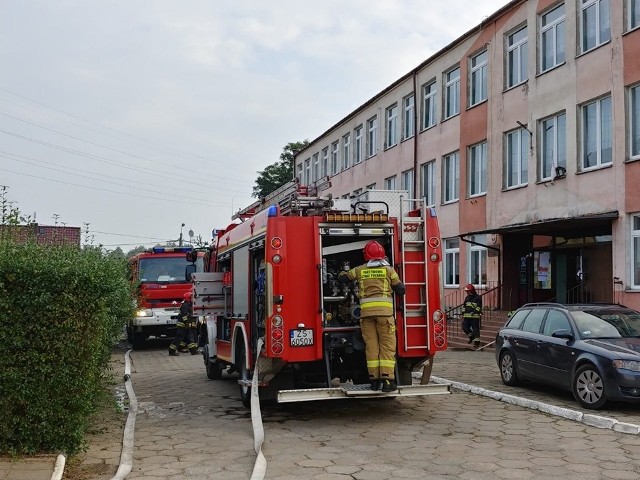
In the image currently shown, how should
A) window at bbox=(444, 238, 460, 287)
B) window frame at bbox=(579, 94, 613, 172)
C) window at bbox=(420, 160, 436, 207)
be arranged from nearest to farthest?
window frame at bbox=(579, 94, 613, 172)
window at bbox=(444, 238, 460, 287)
window at bbox=(420, 160, 436, 207)

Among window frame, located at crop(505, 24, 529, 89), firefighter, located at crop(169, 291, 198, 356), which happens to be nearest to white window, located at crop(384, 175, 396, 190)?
window frame, located at crop(505, 24, 529, 89)

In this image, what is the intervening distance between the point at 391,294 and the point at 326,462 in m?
2.62

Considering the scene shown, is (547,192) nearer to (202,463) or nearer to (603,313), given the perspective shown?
(603,313)

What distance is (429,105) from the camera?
29234mm

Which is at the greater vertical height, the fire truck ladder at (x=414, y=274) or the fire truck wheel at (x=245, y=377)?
the fire truck ladder at (x=414, y=274)

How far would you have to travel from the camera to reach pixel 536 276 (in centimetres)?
2181

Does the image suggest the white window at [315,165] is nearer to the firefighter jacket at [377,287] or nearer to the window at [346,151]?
the window at [346,151]

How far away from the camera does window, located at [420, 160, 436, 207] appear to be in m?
28.5

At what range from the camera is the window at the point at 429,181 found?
28.5 meters

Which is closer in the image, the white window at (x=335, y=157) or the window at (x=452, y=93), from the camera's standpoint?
the window at (x=452, y=93)

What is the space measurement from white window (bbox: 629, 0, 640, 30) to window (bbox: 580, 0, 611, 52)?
748 millimetres

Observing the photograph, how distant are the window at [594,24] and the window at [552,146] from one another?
2.13 m

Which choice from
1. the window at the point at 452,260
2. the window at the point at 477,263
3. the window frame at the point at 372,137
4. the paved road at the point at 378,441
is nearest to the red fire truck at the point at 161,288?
the paved road at the point at 378,441

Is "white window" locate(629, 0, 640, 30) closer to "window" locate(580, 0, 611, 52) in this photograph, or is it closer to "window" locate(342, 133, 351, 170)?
"window" locate(580, 0, 611, 52)
